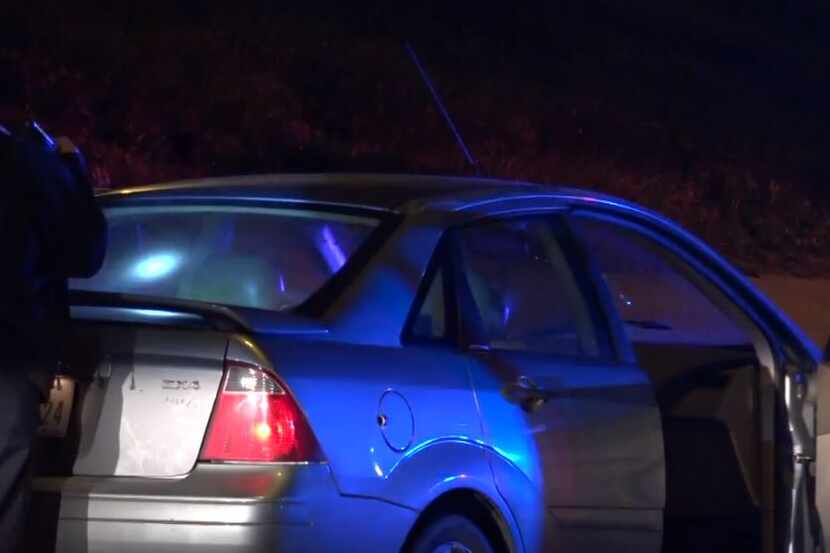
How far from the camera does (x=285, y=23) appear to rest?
19438 mm

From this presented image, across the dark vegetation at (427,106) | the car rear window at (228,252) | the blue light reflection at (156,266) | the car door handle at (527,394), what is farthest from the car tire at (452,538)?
the dark vegetation at (427,106)

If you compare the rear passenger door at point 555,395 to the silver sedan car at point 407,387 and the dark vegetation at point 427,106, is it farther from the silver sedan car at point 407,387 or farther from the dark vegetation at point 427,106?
the dark vegetation at point 427,106

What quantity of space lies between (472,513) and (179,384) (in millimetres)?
1036

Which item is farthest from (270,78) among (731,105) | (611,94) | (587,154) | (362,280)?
(362,280)

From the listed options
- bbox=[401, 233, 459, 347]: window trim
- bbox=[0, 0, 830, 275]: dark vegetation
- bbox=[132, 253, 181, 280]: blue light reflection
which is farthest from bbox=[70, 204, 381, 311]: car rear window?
bbox=[0, 0, 830, 275]: dark vegetation

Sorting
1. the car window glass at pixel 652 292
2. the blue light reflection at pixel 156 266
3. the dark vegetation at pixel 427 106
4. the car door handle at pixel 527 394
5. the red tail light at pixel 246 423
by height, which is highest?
the dark vegetation at pixel 427 106

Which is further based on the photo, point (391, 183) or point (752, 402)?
point (752, 402)

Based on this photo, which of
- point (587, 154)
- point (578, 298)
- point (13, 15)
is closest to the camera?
point (578, 298)

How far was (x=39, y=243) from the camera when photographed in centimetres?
365

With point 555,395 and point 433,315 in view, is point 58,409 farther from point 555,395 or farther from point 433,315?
point 555,395

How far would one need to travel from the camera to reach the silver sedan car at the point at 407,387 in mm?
3744

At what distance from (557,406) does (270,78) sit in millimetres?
11975

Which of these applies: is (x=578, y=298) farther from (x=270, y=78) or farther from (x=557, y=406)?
(x=270, y=78)

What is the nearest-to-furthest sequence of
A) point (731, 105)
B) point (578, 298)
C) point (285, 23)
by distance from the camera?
1. point (578, 298)
2. point (285, 23)
3. point (731, 105)
